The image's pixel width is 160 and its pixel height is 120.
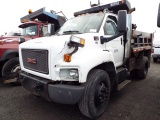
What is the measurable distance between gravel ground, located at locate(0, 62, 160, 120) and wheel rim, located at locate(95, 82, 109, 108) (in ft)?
1.01

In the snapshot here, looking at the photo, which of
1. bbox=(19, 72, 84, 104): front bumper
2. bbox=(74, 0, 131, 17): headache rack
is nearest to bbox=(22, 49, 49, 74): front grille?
bbox=(19, 72, 84, 104): front bumper

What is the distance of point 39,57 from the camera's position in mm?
2951

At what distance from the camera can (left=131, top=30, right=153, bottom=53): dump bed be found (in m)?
5.08

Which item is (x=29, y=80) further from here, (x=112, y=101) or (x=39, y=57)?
(x=112, y=101)

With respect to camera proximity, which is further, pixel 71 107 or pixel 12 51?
pixel 12 51

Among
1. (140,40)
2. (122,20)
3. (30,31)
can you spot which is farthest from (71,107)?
(30,31)

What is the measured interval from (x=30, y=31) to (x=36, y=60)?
357 cm

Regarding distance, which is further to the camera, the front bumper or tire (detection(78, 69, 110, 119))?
tire (detection(78, 69, 110, 119))

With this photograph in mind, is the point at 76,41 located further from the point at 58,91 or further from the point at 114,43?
the point at 114,43

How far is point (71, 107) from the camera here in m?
3.70

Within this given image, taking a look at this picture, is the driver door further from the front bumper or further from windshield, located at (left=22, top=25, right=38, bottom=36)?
windshield, located at (left=22, top=25, right=38, bottom=36)

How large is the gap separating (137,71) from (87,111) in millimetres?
3976

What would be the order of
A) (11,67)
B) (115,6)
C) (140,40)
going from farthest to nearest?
(140,40) < (11,67) < (115,6)

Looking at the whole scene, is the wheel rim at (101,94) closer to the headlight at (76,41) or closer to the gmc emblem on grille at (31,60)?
the headlight at (76,41)
